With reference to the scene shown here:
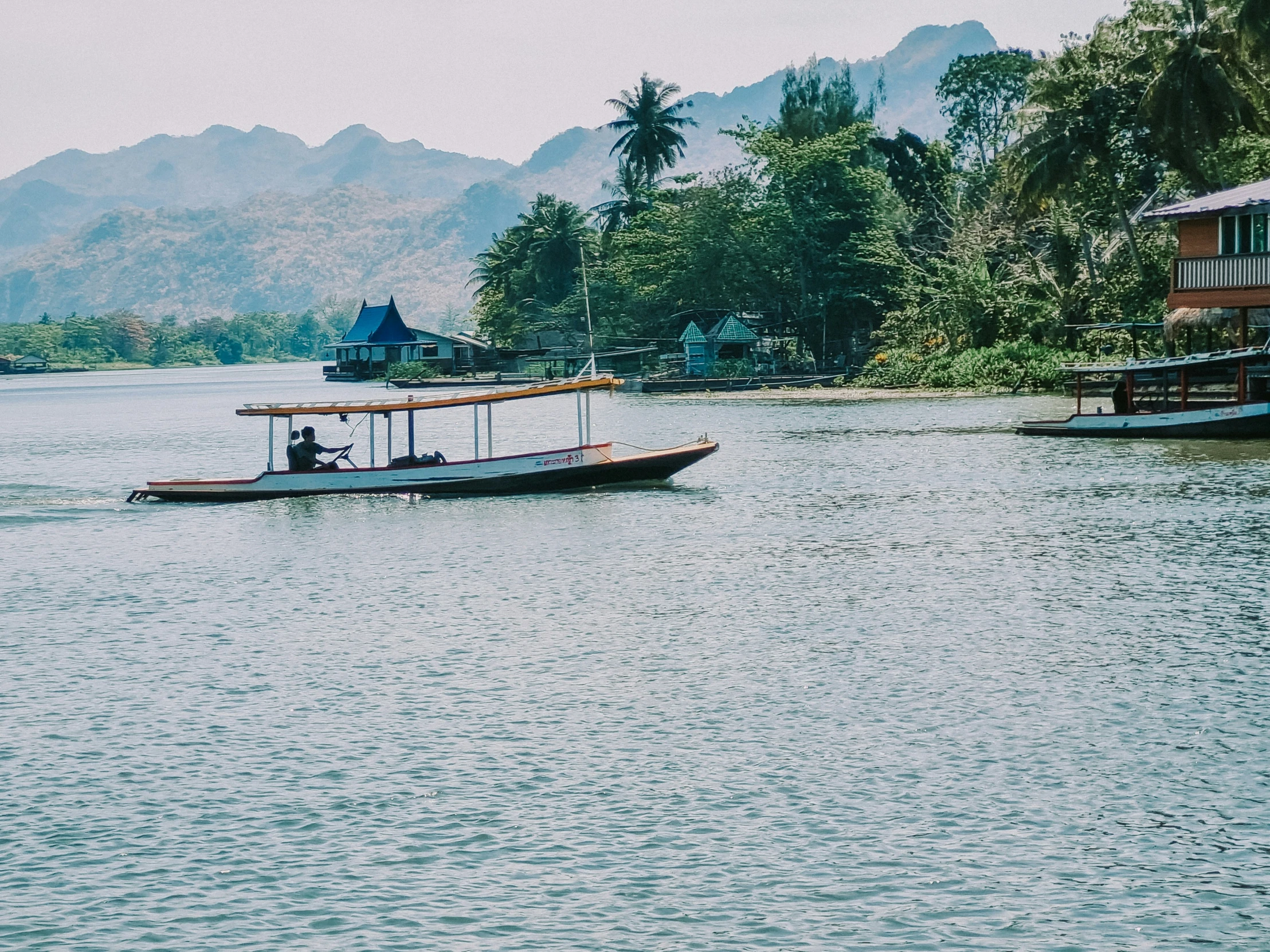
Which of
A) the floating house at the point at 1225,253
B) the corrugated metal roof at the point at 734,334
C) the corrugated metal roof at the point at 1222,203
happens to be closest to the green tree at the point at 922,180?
the corrugated metal roof at the point at 734,334

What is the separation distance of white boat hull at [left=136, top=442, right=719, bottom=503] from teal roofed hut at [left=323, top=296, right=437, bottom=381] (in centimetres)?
9127

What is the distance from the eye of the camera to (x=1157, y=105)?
54.8 m

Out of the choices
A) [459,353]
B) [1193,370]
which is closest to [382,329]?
[459,353]

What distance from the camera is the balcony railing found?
4166cm

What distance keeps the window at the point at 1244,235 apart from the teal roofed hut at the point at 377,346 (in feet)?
289

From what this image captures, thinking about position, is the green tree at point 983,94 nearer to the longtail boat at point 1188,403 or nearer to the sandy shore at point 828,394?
the sandy shore at point 828,394

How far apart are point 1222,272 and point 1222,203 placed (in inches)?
76.1

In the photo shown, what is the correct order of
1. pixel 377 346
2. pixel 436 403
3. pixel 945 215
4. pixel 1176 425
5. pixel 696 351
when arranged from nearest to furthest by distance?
pixel 436 403 → pixel 1176 425 → pixel 945 215 → pixel 696 351 → pixel 377 346

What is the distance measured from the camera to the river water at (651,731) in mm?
9352

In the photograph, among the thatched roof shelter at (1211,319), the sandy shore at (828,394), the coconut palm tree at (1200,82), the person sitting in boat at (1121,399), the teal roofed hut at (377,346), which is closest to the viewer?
the person sitting in boat at (1121,399)

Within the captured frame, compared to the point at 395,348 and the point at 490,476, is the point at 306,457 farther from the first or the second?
the point at 395,348

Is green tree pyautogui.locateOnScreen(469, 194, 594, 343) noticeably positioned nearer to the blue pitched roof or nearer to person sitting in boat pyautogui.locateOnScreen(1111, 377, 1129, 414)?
the blue pitched roof

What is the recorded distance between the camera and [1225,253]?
4253cm

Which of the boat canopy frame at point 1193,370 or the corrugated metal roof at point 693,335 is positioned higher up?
the corrugated metal roof at point 693,335
